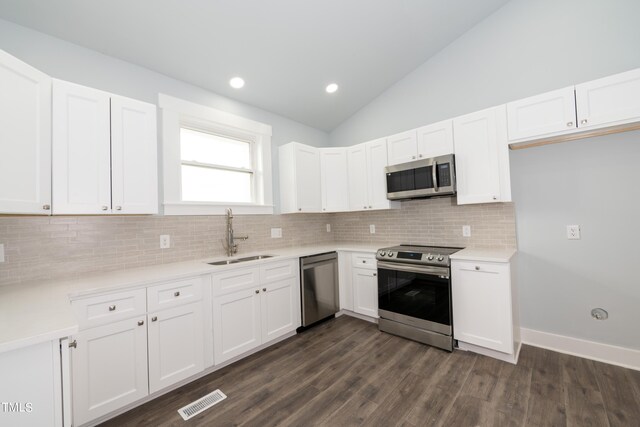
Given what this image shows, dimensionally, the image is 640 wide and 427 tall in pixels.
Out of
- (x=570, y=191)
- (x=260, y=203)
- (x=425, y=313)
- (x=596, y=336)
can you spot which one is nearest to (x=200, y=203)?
(x=260, y=203)

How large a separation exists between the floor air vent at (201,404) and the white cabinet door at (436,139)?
2973 mm

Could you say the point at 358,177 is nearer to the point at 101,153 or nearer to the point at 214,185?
the point at 214,185

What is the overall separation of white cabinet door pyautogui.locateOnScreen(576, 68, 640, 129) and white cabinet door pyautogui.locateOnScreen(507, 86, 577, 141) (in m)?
0.06

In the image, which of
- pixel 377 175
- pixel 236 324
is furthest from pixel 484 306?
pixel 236 324

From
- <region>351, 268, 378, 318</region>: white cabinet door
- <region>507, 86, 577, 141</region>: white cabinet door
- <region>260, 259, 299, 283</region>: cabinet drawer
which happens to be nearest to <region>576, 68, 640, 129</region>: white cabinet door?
<region>507, 86, 577, 141</region>: white cabinet door

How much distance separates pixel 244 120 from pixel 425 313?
3.04 metres

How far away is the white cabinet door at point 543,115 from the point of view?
7.11 feet

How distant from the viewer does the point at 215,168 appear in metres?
3.17

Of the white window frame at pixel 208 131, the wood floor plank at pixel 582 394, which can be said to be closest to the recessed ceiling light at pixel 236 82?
the white window frame at pixel 208 131

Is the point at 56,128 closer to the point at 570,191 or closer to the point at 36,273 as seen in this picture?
the point at 36,273

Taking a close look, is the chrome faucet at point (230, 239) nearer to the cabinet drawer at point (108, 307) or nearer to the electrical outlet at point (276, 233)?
the electrical outlet at point (276, 233)

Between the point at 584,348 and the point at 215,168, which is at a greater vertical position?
the point at 215,168

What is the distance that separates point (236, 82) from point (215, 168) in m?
1.00

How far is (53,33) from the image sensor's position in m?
2.06
